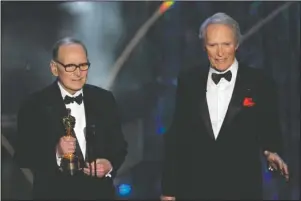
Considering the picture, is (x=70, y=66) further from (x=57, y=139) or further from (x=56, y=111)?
(x=57, y=139)

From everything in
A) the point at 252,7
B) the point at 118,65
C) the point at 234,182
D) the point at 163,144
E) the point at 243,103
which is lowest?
the point at 234,182

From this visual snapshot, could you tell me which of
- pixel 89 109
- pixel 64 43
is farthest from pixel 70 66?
pixel 89 109

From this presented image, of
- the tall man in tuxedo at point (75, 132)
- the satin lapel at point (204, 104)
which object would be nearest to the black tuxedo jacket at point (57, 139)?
the tall man in tuxedo at point (75, 132)

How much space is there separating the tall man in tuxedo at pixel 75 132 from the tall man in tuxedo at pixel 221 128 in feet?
1.32

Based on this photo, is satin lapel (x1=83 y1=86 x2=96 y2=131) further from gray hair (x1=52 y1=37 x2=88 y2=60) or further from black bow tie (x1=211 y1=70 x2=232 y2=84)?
black bow tie (x1=211 y1=70 x2=232 y2=84)

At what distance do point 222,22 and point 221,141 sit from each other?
0.77 metres

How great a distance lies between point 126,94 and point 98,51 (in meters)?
0.34

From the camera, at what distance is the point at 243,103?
12.1 feet

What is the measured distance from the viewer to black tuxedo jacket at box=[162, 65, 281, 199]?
3.70 m

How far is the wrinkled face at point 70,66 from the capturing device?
148 inches

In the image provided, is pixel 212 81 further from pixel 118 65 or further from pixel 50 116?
pixel 50 116

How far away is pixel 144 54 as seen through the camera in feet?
12.5

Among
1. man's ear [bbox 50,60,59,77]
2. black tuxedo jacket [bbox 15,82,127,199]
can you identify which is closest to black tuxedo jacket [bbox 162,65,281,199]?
black tuxedo jacket [bbox 15,82,127,199]

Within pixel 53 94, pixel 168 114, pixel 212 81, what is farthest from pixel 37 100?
pixel 212 81
